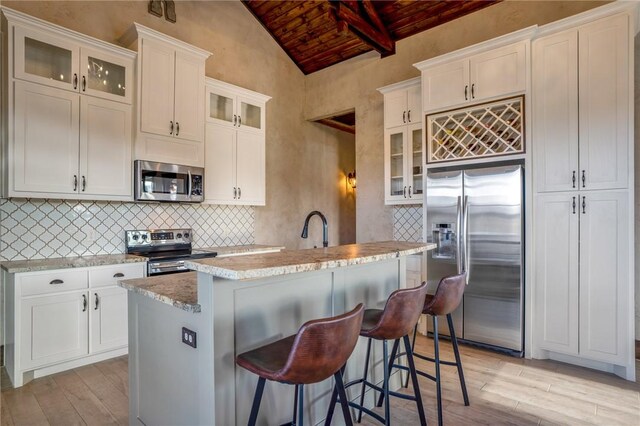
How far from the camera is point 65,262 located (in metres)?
2.87

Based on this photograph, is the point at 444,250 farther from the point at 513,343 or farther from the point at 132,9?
the point at 132,9

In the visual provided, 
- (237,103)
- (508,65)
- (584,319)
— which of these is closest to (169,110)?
(237,103)

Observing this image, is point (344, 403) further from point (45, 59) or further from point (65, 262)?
point (45, 59)

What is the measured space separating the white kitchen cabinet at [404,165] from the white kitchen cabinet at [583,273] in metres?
1.36

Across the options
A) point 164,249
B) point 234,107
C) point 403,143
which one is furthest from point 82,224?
point 403,143

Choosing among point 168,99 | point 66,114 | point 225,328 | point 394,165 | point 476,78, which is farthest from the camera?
point 394,165

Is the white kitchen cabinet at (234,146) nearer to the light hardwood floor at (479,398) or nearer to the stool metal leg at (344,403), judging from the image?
the light hardwood floor at (479,398)

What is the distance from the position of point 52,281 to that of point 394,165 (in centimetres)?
376

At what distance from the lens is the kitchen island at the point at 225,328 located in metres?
1.45

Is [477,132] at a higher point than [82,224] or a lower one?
Result: higher

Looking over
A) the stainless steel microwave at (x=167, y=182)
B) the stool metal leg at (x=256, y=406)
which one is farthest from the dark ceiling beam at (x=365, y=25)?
the stool metal leg at (x=256, y=406)

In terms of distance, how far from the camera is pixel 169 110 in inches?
141

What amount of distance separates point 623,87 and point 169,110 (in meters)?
4.17

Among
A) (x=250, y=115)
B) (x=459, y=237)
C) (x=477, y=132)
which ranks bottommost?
(x=459, y=237)
